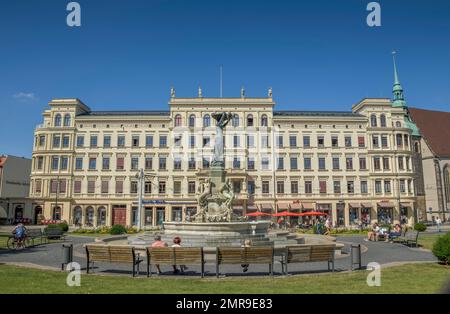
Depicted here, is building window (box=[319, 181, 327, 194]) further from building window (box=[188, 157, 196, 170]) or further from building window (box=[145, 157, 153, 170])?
building window (box=[145, 157, 153, 170])

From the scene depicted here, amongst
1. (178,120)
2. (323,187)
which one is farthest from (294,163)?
(178,120)

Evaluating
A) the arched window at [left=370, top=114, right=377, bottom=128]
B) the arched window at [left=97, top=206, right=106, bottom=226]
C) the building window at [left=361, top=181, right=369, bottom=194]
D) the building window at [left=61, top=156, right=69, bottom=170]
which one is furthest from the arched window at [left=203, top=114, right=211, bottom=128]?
the arched window at [left=370, top=114, right=377, bottom=128]

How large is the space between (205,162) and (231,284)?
43019 mm

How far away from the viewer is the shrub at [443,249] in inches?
525

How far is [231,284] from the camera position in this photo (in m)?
9.97

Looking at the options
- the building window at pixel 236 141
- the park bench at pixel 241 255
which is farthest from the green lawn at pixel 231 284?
the building window at pixel 236 141

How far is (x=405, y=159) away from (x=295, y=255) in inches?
1971

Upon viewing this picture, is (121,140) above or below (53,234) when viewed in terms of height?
above

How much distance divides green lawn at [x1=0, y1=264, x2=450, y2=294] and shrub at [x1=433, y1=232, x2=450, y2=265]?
1.63 meters

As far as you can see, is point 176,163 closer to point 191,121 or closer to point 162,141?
point 162,141
